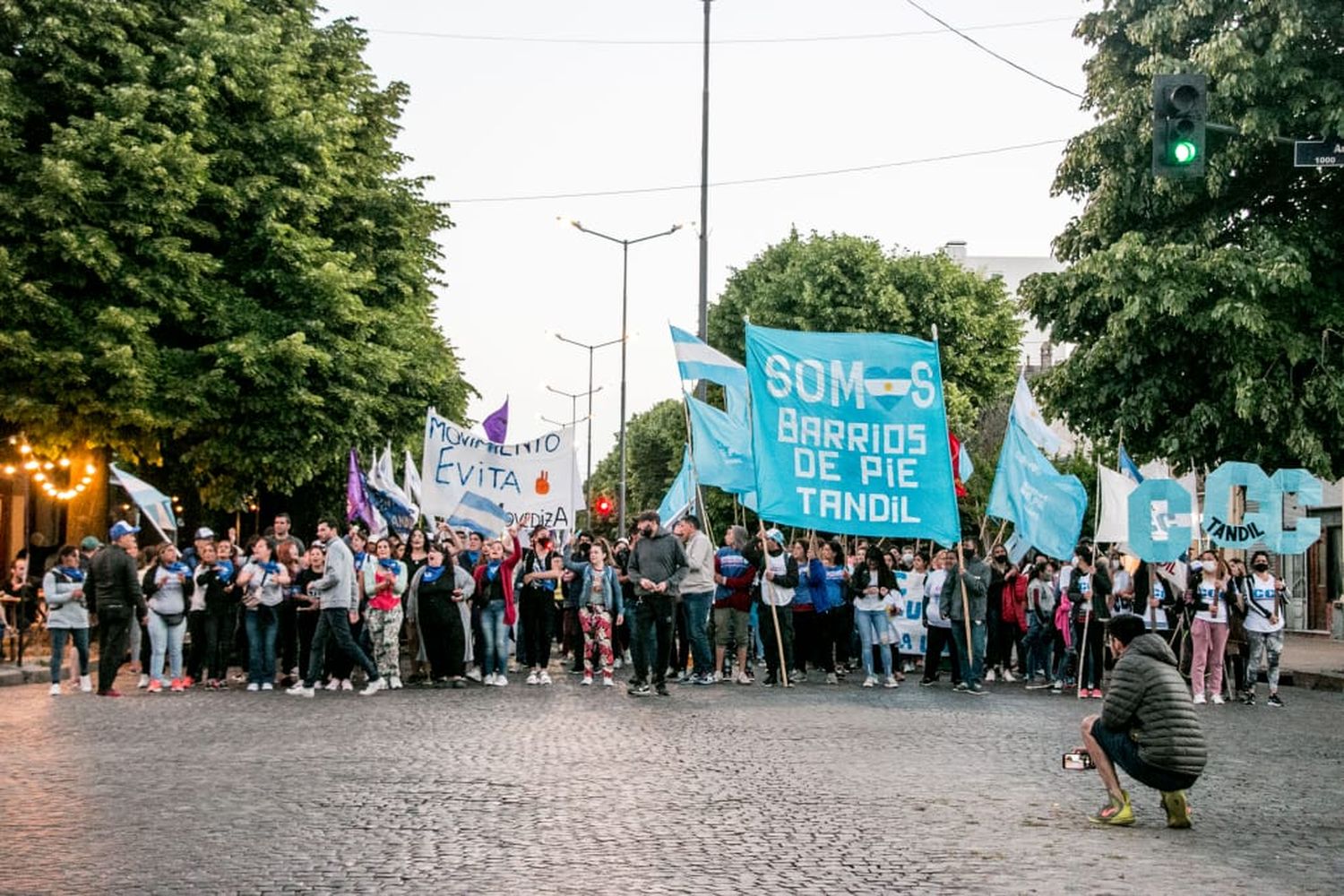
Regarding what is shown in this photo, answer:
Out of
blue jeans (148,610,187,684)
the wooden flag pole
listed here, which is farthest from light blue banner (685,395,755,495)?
blue jeans (148,610,187,684)

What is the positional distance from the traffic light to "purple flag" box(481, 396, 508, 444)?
13458mm

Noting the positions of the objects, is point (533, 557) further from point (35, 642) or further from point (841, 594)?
point (35, 642)

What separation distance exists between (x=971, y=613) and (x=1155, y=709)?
37.2 ft

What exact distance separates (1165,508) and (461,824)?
12698 mm

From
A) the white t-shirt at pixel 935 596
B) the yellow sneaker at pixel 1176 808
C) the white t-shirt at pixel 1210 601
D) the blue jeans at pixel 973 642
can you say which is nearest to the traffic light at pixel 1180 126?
the white t-shirt at pixel 1210 601

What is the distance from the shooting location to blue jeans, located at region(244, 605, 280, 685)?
786 inches

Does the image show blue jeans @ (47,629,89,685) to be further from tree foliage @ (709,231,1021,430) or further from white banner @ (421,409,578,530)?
tree foliage @ (709,231,1021,430)

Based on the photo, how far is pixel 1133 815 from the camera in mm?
10164

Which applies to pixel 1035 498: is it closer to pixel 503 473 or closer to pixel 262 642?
pixel 503 473

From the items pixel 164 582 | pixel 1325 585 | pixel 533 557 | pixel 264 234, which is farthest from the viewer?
pixel 1325 585

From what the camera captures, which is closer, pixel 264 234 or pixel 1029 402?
pixel 1029 402

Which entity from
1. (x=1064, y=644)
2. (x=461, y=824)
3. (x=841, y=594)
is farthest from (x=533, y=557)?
(x=461, y=824)

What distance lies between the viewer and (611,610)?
2127 centimetres

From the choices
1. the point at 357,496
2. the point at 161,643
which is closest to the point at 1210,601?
the point at 161,643
